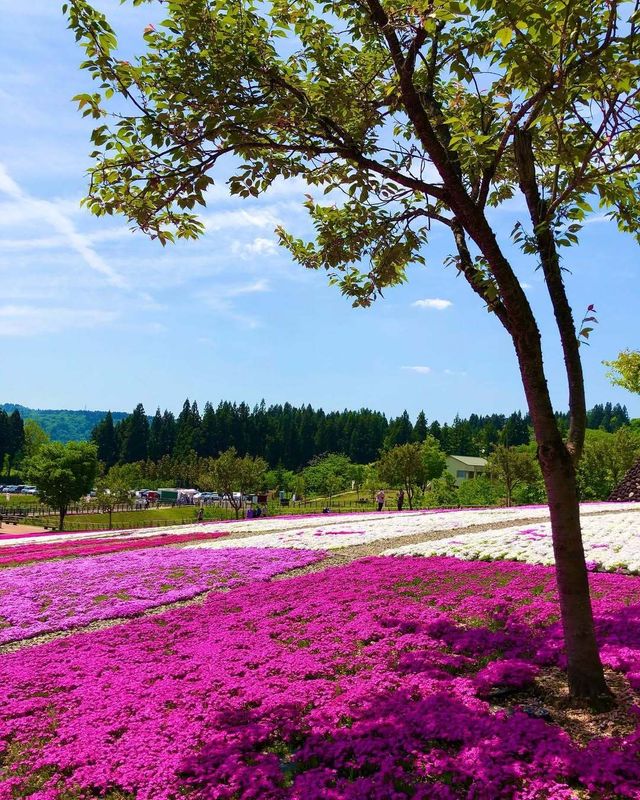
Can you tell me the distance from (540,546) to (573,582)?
11.2 m

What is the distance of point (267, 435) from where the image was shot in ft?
582

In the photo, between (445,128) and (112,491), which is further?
(112,491)

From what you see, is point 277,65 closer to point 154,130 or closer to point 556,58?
point 154,130

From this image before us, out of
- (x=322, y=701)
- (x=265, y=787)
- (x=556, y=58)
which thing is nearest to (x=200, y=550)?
(x=322, y=701)

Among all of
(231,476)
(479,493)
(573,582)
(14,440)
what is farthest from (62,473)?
(14,440)

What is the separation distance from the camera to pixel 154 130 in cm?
661

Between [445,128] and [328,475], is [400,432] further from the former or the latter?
[445,128]

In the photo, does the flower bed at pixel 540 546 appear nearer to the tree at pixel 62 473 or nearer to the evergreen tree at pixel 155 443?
the tree at pixel 62 473

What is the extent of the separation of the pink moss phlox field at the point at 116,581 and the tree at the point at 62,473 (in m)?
37.7

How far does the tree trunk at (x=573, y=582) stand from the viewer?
21.0 ft

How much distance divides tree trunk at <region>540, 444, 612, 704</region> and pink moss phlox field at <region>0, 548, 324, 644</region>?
1045 cm

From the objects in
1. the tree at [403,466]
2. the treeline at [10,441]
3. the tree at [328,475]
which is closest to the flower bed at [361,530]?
the tree at [403,466]

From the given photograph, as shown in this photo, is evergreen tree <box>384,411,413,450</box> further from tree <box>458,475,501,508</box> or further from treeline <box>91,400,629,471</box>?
tree <box>458,475,501,508</box>

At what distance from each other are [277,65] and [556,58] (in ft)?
11.1
